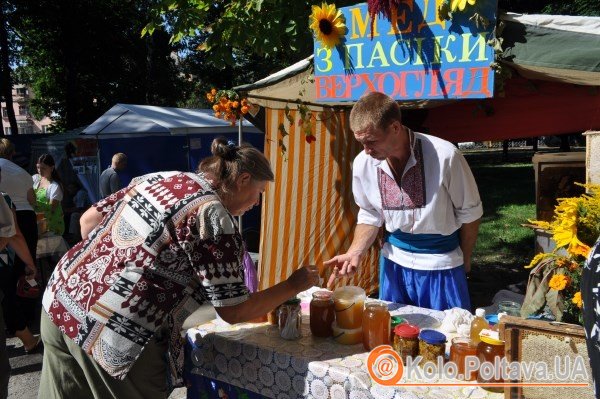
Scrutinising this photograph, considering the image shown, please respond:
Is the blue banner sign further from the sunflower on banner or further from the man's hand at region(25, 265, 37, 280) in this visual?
the man's hand at region(25, 265, 37, 280)

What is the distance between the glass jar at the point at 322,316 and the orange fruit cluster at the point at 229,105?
82.2 inches

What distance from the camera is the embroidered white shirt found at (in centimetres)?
216

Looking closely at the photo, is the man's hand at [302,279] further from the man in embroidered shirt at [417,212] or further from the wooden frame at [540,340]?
the wooden frame at [540,340]

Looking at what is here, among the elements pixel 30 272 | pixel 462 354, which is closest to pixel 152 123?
pixel 30 272

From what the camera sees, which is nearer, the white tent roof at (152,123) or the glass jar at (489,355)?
the glass jar at (489,355)

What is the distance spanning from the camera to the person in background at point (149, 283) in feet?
4.68

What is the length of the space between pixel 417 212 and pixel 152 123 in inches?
285

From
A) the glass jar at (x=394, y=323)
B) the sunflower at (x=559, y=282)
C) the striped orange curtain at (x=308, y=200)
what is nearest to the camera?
the sunflower at (x=559, y=282)

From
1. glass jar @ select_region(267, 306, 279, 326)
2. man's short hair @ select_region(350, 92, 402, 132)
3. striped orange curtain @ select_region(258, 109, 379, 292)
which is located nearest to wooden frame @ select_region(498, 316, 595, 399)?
glass jar @ select_region(267, 306, 279, 326)

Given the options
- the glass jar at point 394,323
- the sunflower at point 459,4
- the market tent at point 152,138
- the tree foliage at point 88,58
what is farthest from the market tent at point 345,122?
the tree foliage at point 88,58

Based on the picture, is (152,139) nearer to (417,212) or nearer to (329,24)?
(329,24)

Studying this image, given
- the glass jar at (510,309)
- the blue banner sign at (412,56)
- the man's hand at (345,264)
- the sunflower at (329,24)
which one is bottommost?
the glass jar at (510,309)

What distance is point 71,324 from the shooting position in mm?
1511

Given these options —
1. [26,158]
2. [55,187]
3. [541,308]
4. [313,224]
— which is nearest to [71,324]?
[541,308]
